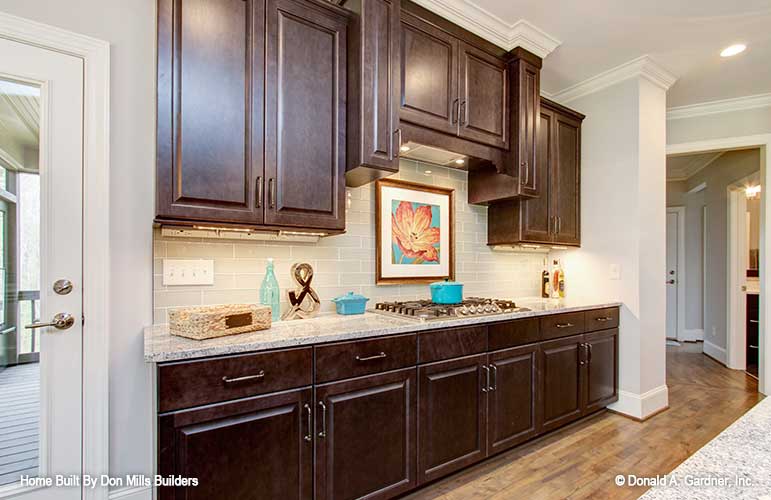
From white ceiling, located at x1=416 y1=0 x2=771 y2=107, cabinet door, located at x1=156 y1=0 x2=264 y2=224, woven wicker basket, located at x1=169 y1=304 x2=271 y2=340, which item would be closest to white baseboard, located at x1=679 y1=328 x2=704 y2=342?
white ceiling, located at x1=416 y1=0 x2=771 y2=107

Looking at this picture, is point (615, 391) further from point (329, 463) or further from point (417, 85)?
point (417, 85)

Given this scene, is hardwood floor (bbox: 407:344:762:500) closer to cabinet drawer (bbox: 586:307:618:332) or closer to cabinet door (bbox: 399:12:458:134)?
cabinet drawer (bbox: 586:307:618:332)

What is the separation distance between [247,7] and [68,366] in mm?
1812

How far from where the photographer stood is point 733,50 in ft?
9.45

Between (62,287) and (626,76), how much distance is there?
410cm

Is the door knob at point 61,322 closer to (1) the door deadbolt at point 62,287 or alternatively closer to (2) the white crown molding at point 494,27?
(1) the door deadbolt at point 62,287

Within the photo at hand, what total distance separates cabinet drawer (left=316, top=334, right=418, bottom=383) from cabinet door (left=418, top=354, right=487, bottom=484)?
0.14 metres

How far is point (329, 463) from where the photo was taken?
1.63 meters

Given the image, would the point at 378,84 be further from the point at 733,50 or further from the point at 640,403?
the point at 640,403

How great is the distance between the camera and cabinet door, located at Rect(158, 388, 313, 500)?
52.2 inches

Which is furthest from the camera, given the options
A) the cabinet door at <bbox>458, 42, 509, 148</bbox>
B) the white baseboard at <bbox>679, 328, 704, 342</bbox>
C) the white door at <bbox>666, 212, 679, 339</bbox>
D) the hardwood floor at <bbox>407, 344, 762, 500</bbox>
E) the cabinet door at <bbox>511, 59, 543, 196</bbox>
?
the white door at <bbox>666, 212, 679, 339</bbox>

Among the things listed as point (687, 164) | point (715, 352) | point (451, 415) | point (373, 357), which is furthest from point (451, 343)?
point (687, 164)

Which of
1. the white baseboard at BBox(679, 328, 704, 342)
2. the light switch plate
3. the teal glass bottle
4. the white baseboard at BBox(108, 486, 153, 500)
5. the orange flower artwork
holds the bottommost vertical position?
the white baseboard at BBox(679, 328, 704, 342)

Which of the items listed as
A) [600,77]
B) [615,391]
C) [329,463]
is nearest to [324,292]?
[329,463]
